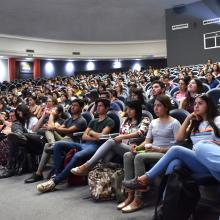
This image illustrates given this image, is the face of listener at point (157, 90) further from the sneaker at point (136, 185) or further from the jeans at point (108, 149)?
the sneaker at point (136, 185)

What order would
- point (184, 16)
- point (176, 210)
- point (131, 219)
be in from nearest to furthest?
point (176, 210), point (131, 219), point (184, 16)

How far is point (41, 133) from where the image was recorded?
16.0 feet

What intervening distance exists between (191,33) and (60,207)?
14.5m

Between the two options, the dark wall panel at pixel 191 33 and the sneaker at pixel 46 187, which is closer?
the sneaker at pixel 46 187

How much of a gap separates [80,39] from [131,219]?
2044cm

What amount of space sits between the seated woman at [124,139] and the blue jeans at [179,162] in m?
0.73

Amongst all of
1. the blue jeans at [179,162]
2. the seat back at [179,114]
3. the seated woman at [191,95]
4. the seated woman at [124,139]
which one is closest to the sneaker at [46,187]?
the seated woman at [124,139]

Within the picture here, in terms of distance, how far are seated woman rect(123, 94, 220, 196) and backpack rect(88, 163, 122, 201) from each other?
552mm

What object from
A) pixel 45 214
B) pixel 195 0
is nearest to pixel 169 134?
pixel 45 214

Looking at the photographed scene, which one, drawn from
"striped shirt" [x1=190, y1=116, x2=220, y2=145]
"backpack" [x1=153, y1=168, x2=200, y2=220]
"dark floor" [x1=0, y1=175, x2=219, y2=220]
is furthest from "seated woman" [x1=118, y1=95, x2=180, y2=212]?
"backpack" [x1=153, y1=168, x2=200, y2=220]

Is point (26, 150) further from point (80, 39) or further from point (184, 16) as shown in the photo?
point (80, 39)

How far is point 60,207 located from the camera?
3197 millimetres

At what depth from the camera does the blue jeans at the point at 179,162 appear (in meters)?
2.50

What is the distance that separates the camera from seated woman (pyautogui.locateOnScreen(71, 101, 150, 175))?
3.42 meters
